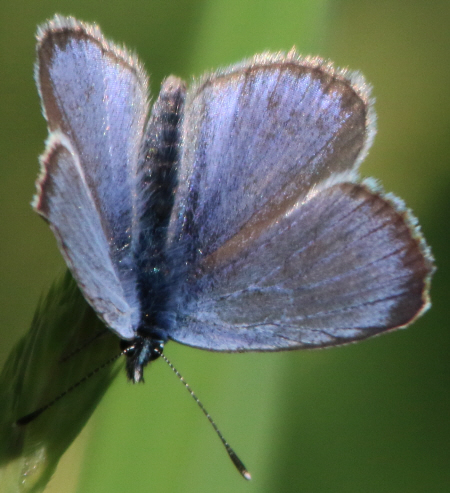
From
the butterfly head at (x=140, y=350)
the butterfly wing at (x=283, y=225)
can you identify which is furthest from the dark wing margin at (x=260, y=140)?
the butterfly head at (x=140, y=350)

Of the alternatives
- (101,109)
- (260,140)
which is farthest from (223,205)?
(101,109)

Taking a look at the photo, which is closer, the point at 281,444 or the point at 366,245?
the point at 366,245

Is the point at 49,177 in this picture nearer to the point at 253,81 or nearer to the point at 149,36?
the point at 253,81

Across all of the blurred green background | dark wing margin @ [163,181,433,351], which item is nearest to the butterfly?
dark wing margin @ [163,181,433,351]

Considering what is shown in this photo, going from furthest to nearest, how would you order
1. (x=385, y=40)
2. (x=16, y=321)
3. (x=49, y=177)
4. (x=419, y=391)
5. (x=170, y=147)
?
1. (x=385, y=40)
2. (x=419, y=391)
3. (x=16, y=321)
4. (x=170, y=147)
5. (x=49, y=177)

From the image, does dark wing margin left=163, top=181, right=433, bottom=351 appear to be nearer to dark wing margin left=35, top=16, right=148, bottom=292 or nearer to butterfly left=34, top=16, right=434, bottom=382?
butterfly left=34, top=16, right=434, bottom=382

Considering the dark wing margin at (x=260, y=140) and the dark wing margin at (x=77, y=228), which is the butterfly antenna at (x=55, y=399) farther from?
→ the dark wing margin at (x=260, y=140)

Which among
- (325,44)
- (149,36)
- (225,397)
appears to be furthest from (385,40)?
→ (225,397)

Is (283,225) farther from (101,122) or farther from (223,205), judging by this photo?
(101,122)
